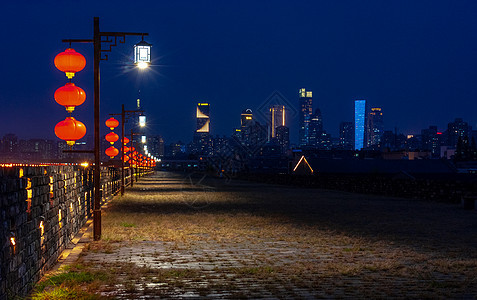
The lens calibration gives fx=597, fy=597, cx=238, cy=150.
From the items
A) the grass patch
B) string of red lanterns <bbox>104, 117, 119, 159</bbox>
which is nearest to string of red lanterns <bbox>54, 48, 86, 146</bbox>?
the grass patch

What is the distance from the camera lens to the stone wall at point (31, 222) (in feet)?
22.3

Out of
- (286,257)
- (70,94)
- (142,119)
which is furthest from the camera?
(142,119)

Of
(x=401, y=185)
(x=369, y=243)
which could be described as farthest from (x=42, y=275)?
(x=401, y=185)

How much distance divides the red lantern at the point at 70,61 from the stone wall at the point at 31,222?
129 inches

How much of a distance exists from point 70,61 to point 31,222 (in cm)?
790

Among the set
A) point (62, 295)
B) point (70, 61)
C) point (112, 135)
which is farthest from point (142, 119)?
point (62, 295)

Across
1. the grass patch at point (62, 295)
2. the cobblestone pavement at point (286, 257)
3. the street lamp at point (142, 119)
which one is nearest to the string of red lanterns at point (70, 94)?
the cobblestone pavement at point (286, 257)

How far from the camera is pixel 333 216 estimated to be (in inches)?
898

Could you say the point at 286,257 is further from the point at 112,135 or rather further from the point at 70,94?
the point at 112,135

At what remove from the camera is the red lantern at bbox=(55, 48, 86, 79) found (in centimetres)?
1555

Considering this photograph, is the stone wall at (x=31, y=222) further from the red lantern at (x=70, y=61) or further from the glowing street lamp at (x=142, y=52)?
the glowing street lamp at (x=142, y=52)

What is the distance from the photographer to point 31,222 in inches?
335

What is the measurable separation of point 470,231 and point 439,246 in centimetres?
414

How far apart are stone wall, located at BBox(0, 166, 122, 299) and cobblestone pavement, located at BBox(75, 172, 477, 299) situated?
94 cm
